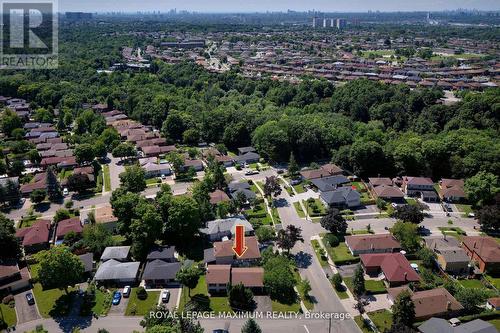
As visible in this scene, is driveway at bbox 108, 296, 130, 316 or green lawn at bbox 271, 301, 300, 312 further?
green lawn at bbox 271, 301, 300, 312

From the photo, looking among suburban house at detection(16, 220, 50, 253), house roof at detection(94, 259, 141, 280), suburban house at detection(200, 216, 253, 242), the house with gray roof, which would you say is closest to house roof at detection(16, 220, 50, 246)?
suburban house at detection(16, 220, 50, 253)

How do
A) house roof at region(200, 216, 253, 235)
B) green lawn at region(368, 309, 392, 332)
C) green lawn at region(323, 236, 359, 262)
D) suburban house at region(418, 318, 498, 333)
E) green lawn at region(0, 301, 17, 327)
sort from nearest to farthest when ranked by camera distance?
suburban house at region(418, 318, 498, 333) → green lawn at region(368, 309, 392, 332) → green lawn at region(0, 301, 17, 327) → green lawn at region(323, 236, 359, 262) → house roof at region(200, 216, 253, 235)

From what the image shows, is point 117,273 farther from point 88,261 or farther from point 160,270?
point 160,270

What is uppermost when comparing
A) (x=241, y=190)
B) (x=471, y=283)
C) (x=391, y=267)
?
(x=241, y=190)

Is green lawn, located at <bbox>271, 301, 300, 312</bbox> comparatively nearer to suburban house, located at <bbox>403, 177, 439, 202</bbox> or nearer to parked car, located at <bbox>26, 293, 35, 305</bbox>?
parked car, located at <bbox>26, 293, 35, 305</bbox>

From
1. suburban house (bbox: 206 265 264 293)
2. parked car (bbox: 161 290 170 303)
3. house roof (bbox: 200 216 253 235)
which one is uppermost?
house roof (bbox: 200 216 253 235)

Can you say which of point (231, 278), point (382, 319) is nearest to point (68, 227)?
point (231, 278)

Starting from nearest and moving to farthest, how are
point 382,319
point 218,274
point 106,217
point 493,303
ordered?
point 382,319 → point 493,303 → point 218,274 → point 106,217
